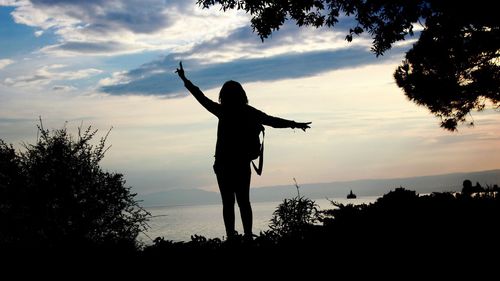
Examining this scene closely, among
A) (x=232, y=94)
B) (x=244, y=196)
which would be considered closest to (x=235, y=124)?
(x=232, y=94)

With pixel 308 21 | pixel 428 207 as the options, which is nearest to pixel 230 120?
pixel 428 207

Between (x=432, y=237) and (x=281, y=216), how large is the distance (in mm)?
8829

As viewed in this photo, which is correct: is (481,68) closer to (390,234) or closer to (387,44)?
(387,44)

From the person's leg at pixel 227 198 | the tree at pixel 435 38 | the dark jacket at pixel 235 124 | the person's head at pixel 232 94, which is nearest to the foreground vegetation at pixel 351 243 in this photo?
the person's leg at pixel 227 198

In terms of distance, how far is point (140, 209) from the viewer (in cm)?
1518

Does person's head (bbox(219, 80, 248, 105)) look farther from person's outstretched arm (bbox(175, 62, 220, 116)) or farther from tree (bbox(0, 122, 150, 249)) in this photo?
tree (bbox(0, 122, 150, 249))

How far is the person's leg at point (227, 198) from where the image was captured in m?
6.41

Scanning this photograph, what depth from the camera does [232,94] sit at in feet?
22.3

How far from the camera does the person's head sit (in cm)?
680

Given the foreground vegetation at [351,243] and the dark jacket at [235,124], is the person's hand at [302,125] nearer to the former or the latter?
the dark jacket at [235,124]

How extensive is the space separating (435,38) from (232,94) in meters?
11.4

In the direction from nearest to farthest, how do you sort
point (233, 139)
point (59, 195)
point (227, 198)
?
1. point (227, 198)
2. point (233, 139)
3. point (59, 195)

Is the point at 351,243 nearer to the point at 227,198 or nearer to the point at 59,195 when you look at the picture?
the point at 227,198

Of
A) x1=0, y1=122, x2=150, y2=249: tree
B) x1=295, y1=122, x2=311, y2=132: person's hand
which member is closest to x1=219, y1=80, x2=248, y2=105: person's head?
x1=295, y1=122, x2=311, y2=132: person's hand
